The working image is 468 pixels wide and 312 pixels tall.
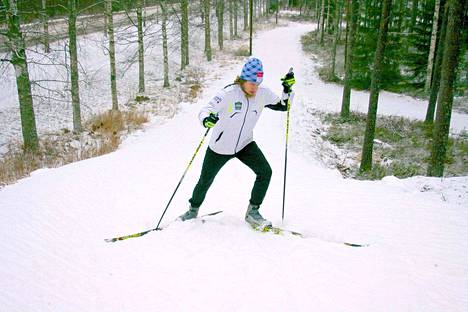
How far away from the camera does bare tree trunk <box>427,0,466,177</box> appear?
8305mm

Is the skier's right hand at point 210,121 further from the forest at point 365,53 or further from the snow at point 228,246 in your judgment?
the forest at point 365,53

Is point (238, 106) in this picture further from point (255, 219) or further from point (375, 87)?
point (375, 87)

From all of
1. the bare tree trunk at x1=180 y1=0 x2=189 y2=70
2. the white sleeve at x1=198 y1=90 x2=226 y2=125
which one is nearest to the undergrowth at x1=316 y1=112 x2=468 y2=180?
the white sleeve at x1=198 y1=90 x2=226 y2=125

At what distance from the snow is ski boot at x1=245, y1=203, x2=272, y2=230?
14 cm

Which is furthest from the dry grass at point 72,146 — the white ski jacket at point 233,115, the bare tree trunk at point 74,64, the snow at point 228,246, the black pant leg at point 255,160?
the black pant leg at point 255,160

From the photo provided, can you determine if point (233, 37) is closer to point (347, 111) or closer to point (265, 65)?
point (265, 65)

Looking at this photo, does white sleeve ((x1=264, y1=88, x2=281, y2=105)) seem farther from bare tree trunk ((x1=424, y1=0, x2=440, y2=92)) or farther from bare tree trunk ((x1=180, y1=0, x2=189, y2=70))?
bare tree trunk ((x1=180, y1=0, x2=189, y2=70))

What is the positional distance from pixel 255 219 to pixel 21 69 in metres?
9.59

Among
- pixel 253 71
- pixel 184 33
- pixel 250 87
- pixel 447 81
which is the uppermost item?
pixel 184 33

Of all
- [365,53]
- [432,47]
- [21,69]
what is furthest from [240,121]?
[432,47]

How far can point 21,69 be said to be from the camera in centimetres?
1080

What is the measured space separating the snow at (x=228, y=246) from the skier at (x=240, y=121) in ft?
2.67

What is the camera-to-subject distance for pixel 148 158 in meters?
9.27

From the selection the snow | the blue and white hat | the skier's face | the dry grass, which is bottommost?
the dry grass
